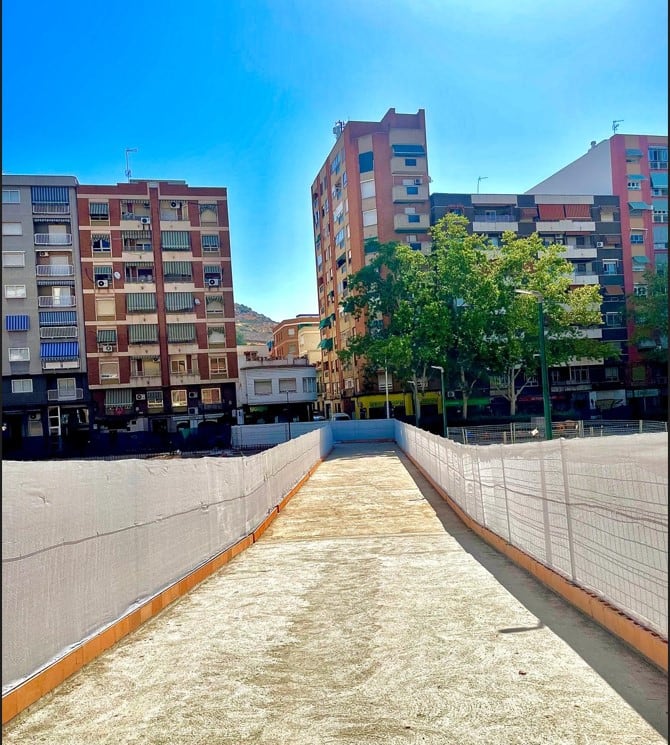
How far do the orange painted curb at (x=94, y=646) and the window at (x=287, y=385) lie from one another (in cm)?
5376

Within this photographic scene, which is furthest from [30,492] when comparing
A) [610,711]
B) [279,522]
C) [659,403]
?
[659,403]

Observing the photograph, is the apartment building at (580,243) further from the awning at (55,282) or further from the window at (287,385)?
the awning at (55,282)

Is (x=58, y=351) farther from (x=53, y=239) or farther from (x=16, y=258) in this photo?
(x=53, y=239)

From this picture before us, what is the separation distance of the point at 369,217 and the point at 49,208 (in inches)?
1017

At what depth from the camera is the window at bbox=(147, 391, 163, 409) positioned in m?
55.8

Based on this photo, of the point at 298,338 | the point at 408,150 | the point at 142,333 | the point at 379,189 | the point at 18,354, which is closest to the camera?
the point at 18,354

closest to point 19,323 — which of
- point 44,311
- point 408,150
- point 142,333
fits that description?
point 44,311

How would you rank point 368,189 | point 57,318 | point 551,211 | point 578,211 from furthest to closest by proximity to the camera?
point 578,211, point 551,211, point 368,189, point 57,318

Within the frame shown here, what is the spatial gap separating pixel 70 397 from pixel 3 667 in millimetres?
52936

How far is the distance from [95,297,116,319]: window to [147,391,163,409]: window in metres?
6.71

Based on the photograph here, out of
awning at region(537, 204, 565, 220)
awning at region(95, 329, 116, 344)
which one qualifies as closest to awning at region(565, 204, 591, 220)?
awning at region(537, 204, 565, 220)

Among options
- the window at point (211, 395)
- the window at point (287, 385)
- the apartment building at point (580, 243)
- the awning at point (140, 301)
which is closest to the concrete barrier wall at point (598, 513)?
the window at point (211, 395)

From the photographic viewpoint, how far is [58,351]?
54406mm

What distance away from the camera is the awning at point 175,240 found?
56969 mm
